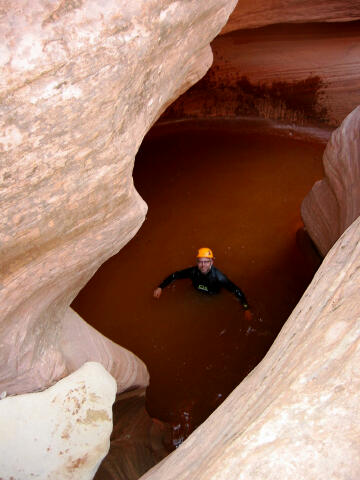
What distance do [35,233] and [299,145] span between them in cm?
606

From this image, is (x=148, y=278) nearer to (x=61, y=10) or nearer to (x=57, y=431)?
(x=57, y=431)

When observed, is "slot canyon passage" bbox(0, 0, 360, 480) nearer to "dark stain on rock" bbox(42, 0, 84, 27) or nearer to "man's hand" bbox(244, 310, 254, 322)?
"dark stain on rock" bbox(42, 0, 84, 27)

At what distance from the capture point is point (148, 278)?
5.95 metres

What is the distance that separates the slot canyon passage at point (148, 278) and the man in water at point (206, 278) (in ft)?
0.72

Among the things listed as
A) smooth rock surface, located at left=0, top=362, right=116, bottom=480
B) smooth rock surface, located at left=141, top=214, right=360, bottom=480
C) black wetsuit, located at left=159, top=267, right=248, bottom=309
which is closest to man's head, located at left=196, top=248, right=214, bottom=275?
black wetsuit, located at left=159, top=267, right=248, bottom=309

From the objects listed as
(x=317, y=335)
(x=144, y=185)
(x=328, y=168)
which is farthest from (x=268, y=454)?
(x=144, y=185)

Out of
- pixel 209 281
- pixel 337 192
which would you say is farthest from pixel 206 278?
pixel 337 192

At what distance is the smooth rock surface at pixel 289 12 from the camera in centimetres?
598

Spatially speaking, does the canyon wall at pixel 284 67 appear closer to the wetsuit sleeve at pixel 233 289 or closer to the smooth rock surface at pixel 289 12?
the smooth rock surface at pixel 289 12

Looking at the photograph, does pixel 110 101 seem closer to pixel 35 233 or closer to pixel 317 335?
pixel 35 233

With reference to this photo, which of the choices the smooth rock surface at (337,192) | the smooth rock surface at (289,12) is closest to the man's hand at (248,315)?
the smooth rock surface at (337,192)

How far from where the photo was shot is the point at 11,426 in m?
2.72

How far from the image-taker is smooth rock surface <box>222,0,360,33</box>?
19.6 ft

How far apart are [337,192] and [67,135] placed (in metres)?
3.33
